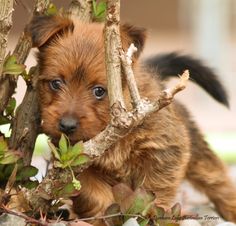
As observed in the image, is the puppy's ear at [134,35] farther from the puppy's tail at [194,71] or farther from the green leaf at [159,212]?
the green leaf at [159,212]

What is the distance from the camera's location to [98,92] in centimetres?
432

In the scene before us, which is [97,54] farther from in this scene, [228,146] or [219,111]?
[219,111]

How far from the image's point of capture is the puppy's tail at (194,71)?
17.5ft

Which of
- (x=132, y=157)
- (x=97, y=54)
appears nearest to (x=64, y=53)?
(x=97, y=54)

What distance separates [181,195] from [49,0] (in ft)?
6.53

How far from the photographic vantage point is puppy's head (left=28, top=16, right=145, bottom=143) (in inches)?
164

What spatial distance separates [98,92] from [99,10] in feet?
1.51

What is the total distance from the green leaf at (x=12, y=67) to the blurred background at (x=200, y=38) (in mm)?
4386

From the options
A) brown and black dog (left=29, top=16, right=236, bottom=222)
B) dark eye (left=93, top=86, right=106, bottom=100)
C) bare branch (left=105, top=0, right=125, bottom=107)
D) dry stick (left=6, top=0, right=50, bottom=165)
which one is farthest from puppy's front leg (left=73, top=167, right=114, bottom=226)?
bare branch (left=105, top=0, right=125, bottom=107)

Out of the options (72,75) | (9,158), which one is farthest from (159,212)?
(72,75)

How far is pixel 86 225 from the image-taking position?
155 inches

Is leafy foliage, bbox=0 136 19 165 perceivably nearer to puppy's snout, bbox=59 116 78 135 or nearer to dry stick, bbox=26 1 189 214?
dry stick, bbox=26 1 189 214

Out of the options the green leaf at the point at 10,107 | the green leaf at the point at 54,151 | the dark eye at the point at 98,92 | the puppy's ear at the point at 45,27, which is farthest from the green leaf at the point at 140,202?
the puppy's ear at the point at 45,27

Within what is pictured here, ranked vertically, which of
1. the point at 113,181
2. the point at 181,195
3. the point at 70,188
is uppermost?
the point at 70,188
